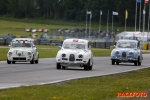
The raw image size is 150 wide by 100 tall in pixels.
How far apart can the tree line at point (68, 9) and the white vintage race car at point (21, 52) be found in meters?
106

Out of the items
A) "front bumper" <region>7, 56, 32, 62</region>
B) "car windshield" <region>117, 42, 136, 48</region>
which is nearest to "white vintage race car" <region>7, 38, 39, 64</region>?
"front bumper" <region>7, 56, 32, 62</region>

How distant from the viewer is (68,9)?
533ft

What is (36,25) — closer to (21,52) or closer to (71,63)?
(21,52)

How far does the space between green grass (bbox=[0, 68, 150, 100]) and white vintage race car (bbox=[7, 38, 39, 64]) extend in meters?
13.1

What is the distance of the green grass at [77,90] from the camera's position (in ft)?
54.8

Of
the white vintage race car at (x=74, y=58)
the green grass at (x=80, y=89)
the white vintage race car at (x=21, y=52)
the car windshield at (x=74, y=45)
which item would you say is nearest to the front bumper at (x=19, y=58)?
the white vintage race car at (x=21, y=52)

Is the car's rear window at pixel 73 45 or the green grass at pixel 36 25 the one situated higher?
the car's rear window at pixel 73 45

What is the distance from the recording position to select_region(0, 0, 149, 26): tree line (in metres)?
148

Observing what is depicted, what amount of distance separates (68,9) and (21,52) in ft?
414

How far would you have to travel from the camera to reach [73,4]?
550ft

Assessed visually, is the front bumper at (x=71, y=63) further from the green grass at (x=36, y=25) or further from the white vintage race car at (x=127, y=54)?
the green grass at (x=36, y=25)

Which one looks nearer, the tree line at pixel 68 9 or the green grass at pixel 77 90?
the green grass at pixel 77 90

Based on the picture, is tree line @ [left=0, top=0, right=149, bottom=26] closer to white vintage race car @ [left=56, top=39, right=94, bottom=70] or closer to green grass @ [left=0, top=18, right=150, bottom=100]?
white vintage race car @ [left=56, top=39, right=94, bottom=70]

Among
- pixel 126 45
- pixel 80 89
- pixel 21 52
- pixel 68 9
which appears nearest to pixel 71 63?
pixel 21 52
